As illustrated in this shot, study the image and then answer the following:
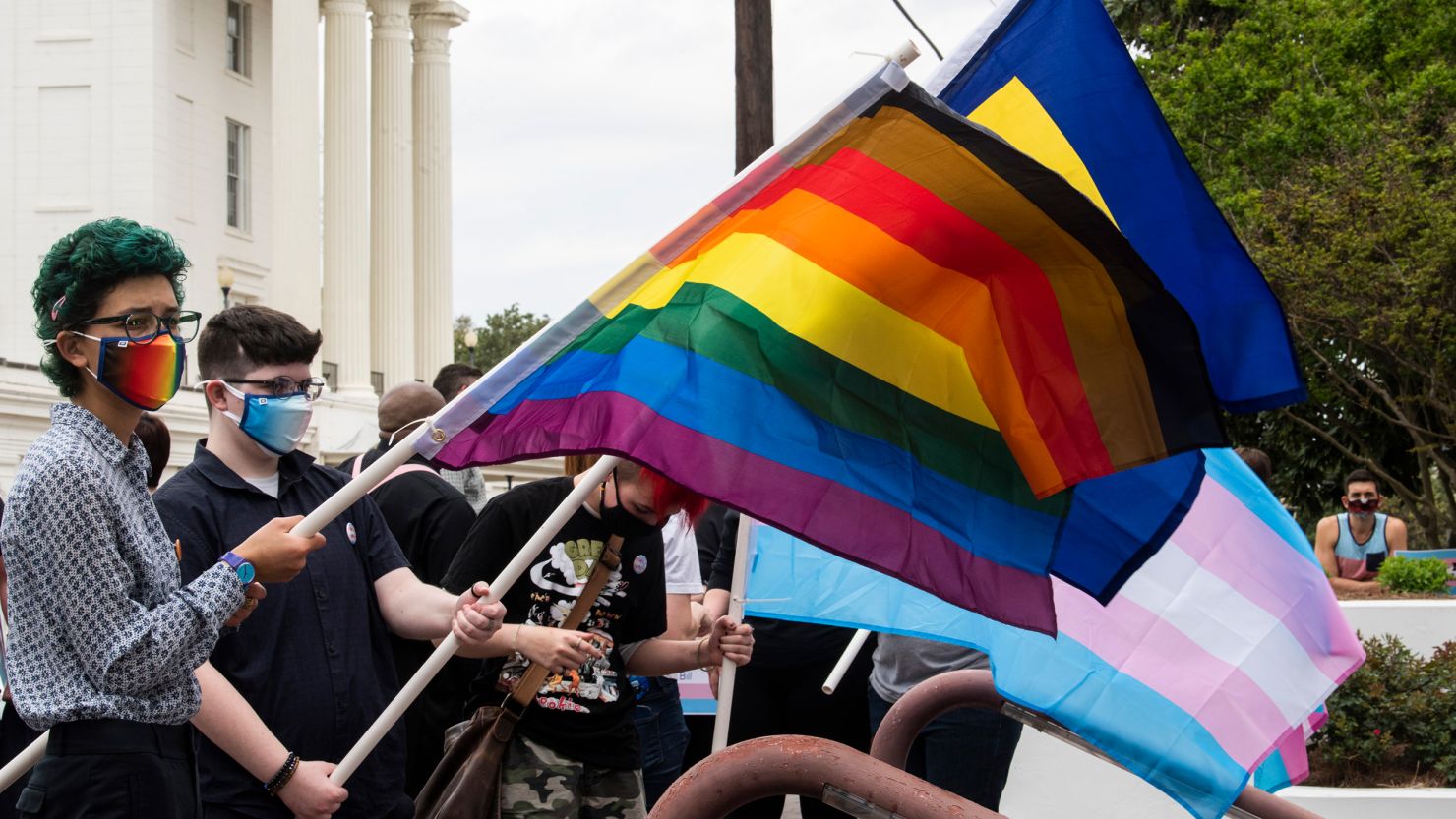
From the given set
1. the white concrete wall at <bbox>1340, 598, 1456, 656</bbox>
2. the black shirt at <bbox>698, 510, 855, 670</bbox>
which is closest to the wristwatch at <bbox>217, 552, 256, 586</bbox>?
the black shirt at <bbox>698, 510, 855, 670</bbox>

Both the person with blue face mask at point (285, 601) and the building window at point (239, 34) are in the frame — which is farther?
the building window at point (239, 34)

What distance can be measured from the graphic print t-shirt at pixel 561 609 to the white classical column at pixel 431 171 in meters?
39.2

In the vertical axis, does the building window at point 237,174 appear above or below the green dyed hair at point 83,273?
above

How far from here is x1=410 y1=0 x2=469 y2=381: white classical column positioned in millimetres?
43562

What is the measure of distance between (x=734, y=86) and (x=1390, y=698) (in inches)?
267

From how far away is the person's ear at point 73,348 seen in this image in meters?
3.22

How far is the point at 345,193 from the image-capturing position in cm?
3859

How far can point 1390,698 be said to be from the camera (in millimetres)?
→ 8773

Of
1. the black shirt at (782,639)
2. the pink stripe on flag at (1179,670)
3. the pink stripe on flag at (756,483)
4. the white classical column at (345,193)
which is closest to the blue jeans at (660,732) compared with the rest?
the black shirt at (782,639)

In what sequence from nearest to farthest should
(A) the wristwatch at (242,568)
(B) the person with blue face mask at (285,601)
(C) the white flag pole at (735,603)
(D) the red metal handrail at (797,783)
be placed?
(D) the red metal handrail at (797,783)
(A) the wristwatch at (242,568)
(B) the person with blue face mask at (285,601)
(C) the white flag pole at (735,603)

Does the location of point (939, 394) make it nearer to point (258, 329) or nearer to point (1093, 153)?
point (1093, 153)

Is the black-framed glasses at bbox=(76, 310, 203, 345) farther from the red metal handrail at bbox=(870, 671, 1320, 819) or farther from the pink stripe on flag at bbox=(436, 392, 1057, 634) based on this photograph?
the red metal handrail at bbox=(870, 671, 1320, 819)

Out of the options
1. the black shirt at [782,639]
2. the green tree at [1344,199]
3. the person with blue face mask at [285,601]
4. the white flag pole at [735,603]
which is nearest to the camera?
the person with blue face mask at [285,601]

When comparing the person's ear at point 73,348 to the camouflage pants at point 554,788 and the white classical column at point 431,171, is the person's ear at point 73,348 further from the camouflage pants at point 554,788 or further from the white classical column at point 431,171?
the white classical column at point 431,171
